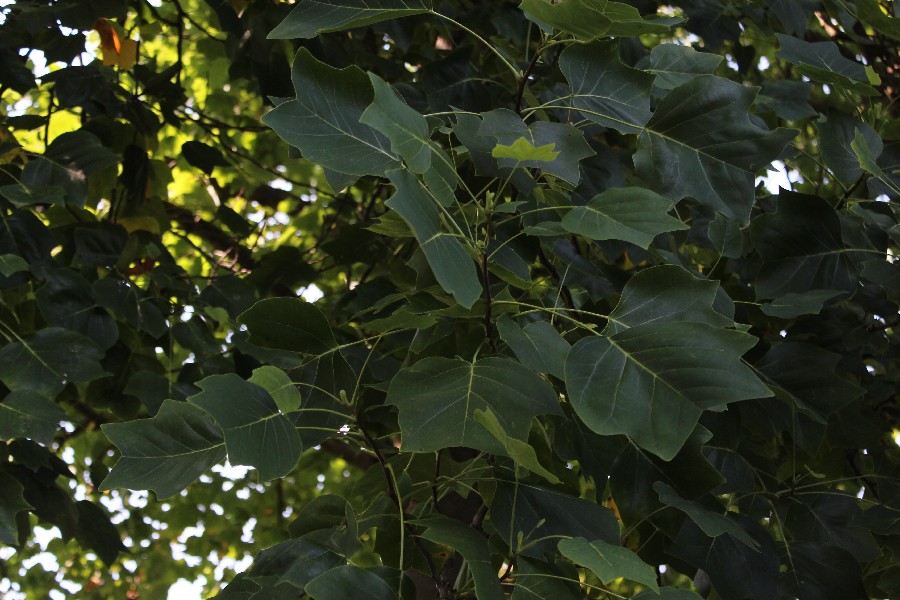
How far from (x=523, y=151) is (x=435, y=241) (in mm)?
147

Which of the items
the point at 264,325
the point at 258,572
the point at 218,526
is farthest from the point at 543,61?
the point at 218,526

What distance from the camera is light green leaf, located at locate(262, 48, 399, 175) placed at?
114 centimetres

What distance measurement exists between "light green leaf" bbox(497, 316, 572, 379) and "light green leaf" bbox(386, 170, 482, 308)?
14 cm

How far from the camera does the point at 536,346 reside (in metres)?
1.15

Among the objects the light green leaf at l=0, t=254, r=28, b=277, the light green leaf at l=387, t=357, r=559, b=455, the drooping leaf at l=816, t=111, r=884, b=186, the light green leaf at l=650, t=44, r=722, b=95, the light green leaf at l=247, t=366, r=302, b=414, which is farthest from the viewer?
the light green leaf at l=0, t=254, r=28, b=277

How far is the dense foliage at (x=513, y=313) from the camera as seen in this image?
110 centimetres

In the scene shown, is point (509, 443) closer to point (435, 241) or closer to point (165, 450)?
point (435, 241)

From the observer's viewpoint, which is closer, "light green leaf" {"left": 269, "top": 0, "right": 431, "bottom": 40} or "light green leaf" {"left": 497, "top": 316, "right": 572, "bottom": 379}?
"light green leaf" {"left": 497, "top": 316, "right": 572, "bottom": 379}

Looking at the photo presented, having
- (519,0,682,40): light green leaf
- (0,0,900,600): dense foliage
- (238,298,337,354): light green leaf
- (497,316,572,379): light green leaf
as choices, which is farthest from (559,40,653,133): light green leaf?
(238,298,337,354): light green leaf

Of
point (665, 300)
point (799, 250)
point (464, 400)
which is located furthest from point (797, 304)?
point (464, 400)

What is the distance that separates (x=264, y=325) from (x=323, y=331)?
8 centimetres

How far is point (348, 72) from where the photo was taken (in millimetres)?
1193

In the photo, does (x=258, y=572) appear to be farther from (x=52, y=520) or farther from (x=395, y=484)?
(x=52, y=520)

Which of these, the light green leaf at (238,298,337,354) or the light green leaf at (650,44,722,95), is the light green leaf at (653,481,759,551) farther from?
the light green leaf at (650,44,722,95)
